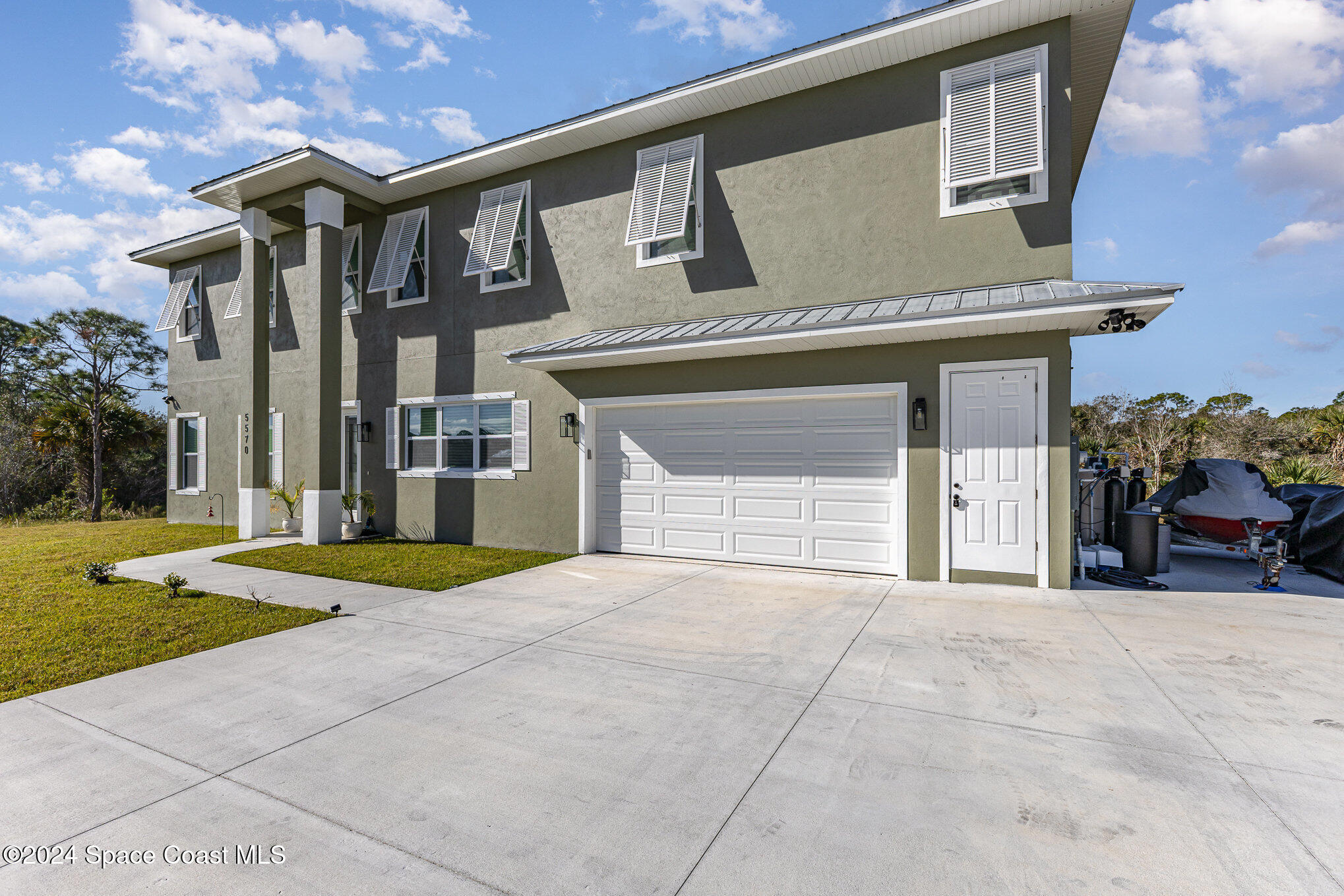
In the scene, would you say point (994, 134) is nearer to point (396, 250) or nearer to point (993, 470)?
point (993, 470)

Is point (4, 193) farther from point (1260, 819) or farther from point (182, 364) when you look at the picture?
point (1260, 819)

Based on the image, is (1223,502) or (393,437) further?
(393,437)

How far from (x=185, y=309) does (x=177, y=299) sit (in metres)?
0.39

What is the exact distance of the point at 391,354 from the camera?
36.9ft

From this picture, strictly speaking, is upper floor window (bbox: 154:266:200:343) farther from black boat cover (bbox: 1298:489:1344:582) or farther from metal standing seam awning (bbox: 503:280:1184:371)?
black boat cover (bbox: 1298:489:1344:582)

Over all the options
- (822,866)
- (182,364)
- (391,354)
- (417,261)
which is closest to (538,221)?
(417,261)

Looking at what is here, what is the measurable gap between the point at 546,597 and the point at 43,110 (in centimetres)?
1307

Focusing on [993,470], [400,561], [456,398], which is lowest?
[400,561]

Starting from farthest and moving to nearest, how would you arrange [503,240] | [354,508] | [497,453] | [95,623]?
[354,508]
[497,453]
[503,240]
[95,623]

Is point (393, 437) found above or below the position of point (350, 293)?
below

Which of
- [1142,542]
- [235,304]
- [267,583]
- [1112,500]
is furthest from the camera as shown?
[235,304]

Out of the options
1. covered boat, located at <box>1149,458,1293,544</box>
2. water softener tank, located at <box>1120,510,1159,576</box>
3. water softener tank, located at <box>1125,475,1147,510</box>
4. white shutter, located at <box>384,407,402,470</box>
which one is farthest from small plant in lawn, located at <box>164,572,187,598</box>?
covered boat, located at <box>1149,458,1293,544</box>

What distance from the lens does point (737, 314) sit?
822cm

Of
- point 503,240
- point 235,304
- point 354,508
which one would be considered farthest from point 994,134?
point 235,304
